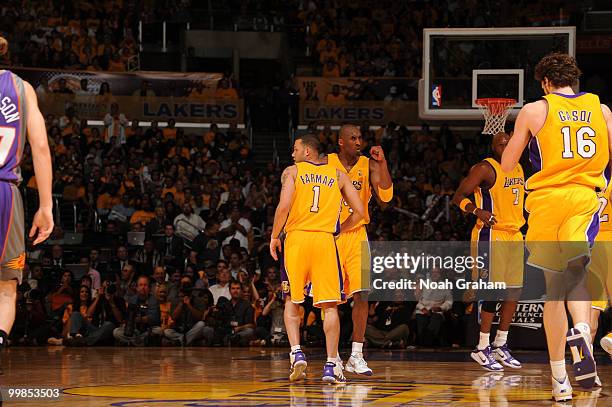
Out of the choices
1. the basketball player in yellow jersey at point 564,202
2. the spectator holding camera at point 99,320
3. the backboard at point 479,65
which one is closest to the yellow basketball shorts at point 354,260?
the basketball player in yellow jersey at point 564,202

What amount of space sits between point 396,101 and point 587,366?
1557 cm

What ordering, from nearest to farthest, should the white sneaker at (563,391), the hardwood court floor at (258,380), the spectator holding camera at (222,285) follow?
1. the white sneaker at (563,391)
2. the hardwood court floor at (258,380)
3. the spectator holding camera at (222,285)

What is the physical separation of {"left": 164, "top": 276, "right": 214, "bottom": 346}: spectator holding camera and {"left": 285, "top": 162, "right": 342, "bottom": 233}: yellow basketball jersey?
583 cm

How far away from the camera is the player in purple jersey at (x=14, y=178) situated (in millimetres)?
5684

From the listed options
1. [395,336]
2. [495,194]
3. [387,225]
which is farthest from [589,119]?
[387,225]

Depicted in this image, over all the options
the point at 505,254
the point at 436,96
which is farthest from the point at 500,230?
the point at 436,96

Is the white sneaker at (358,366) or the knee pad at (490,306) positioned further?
the knee pad at (490,306)

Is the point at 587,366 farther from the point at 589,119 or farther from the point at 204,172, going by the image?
the point at 204,172

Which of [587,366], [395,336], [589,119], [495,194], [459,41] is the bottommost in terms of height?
[395,336]

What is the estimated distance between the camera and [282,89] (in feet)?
80.9

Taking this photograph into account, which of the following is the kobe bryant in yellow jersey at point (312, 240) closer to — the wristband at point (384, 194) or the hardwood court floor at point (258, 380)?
the hardwood court floor at point (258, 380)

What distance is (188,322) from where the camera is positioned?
14.6 m

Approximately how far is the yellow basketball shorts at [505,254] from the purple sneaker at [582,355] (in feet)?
11.7

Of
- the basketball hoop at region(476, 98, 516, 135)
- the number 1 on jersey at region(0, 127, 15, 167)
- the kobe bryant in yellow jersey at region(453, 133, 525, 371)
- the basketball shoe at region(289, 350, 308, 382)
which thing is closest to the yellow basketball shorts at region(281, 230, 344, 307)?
the basketball shoe at region(289, 350, 308, 382)
